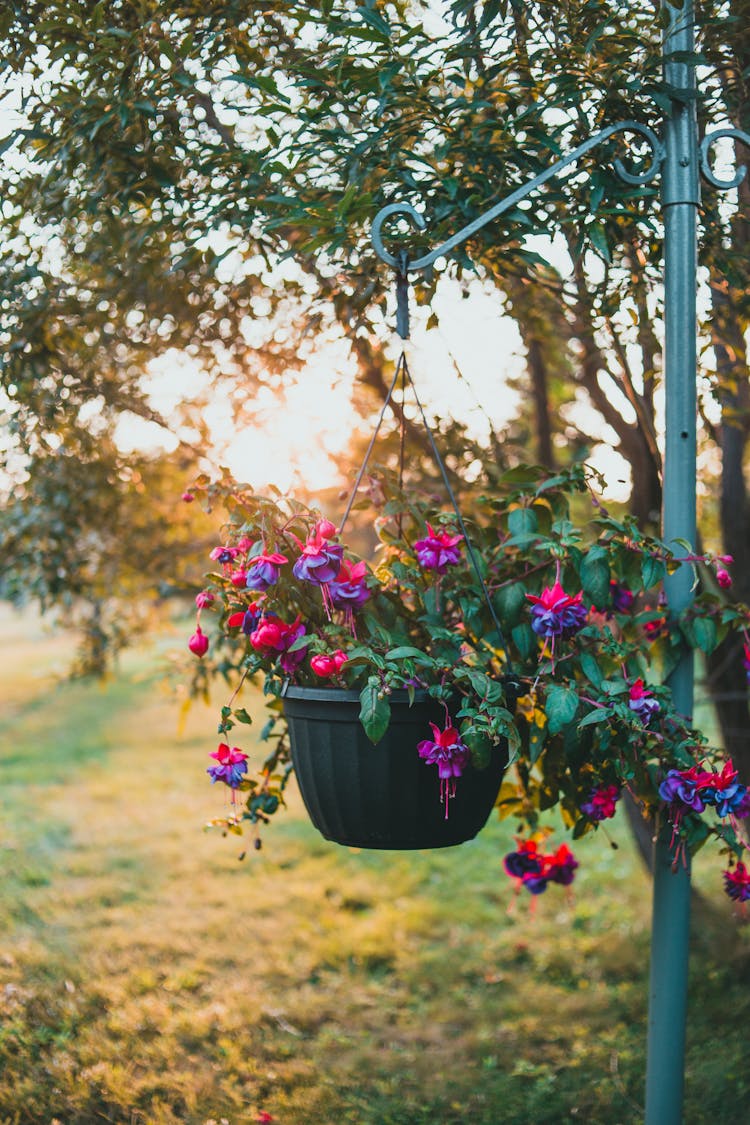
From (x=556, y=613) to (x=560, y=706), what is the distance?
161 millimetres

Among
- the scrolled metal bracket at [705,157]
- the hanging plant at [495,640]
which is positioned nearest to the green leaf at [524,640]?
the hanging plant at [495,640]

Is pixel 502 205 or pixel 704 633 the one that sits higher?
pixel 502 205

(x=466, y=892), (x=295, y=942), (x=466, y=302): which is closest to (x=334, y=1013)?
(x=295, y=942)

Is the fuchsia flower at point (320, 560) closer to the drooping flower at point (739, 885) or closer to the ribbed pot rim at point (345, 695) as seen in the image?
the ribbed pot rim at point (345, 695)

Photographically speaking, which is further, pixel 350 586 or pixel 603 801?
pixel 603 801

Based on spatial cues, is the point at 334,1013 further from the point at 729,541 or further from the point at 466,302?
the point at 466,302

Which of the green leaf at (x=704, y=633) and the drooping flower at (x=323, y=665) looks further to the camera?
the green leaf at (x=704, y=633)

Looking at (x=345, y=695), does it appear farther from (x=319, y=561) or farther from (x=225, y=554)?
(x=225, y=554)

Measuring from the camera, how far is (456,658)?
1836 millimetres

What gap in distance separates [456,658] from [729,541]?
2.28 meters

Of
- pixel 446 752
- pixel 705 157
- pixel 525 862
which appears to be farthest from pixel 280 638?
pixel 705 157

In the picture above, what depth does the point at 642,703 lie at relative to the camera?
1761 millimetres

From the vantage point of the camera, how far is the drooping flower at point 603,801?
75.4 inches

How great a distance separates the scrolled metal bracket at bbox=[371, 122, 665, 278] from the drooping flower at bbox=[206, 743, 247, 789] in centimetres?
92
